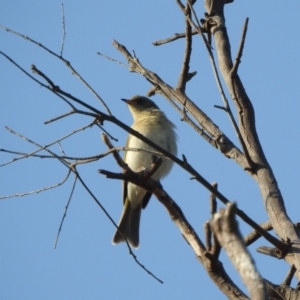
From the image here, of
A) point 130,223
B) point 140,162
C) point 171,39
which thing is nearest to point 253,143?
point 171,39

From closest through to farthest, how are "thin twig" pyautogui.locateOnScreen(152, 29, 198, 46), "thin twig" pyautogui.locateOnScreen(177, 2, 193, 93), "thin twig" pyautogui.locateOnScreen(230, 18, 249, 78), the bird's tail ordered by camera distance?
"thin twig" pyautogui.locateOnScreen(230, 18, 249, 78), "thin twig" pyautogui.locateOnScreen(177, 2, 193, 93), "thin twig" pyautogui.locateOnScreen(152, 29, 198, 46), the bird's tail

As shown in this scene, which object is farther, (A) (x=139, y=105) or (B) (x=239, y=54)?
(A) (x=139, y=105)

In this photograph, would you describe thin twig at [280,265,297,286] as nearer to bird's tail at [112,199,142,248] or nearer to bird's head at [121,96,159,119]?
bird's tail at [112,199,142,248]

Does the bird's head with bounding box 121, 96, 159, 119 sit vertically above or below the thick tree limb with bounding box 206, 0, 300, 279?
above

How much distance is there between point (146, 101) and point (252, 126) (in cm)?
459

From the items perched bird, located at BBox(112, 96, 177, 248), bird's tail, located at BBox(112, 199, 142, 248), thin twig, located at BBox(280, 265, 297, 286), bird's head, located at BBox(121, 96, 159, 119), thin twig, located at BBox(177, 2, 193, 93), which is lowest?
thin twig, located at BBox(280, 265, 297, 286)

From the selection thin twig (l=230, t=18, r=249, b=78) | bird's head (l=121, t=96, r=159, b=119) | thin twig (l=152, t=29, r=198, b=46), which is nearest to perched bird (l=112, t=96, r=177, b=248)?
bird's head (l=121, t=96, r=159, b=119)

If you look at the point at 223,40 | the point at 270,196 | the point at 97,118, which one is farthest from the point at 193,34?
the point at 97,118

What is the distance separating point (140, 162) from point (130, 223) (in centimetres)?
83

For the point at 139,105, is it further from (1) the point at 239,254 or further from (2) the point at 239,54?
(1) the point at 239,254

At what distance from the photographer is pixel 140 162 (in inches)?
314

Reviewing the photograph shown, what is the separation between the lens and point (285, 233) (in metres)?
4.25

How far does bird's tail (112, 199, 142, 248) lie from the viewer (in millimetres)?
8164

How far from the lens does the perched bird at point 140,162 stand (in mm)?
7957
